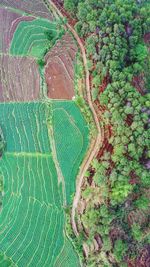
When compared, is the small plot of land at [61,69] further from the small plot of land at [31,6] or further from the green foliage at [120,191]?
the green foliage at [120,191]

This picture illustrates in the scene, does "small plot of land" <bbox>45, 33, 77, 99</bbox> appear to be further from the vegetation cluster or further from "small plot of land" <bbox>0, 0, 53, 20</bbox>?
"small plot of land" <bbox>0, 0, 53, 20</bbox>

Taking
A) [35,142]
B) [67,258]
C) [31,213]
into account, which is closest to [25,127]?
[35,142]

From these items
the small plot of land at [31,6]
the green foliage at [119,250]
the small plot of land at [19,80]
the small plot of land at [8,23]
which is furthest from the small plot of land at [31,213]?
the small plot of land at [31,6]

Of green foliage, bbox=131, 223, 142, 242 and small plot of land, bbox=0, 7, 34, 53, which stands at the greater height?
small plot of land, bbox=0, 7, 34, 53

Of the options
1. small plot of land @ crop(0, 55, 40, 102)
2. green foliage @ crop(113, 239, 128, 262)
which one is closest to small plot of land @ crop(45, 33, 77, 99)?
small plot of land @ crop(0, 55, 40, 102)

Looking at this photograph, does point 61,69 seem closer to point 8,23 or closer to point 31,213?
point 8,23

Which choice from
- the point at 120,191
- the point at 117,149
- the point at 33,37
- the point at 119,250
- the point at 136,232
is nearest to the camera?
the point at 120,191
